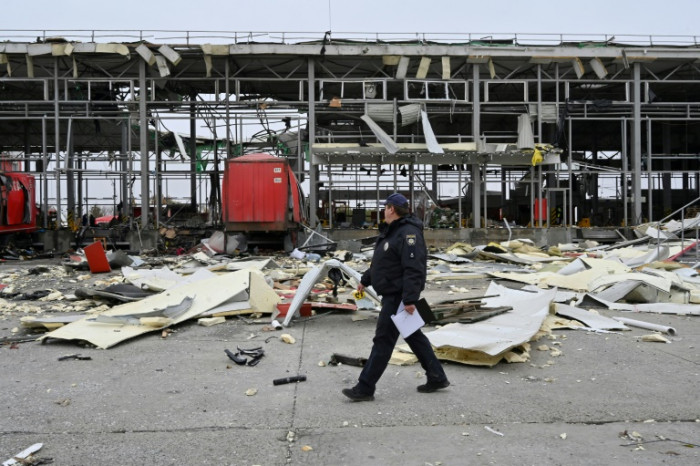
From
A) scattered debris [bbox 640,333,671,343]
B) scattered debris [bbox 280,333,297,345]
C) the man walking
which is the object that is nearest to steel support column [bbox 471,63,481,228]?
scattered debris [bbox 640,333,671,343]

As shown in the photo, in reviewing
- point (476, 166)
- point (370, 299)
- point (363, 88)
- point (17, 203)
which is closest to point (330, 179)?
point (363, 88)

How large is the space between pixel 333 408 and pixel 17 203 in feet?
62.8

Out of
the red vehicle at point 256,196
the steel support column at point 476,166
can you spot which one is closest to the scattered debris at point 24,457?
the red vehicle at point 256,196

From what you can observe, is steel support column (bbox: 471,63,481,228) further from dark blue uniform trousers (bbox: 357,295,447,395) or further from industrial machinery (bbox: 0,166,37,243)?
dark blue uniform trousers (bbox: 357,295,447,395)

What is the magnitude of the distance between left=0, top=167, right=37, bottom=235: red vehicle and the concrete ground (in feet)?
47.3

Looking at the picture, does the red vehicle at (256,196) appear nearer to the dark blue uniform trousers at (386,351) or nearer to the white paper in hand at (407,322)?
the dark blue uniform trousers at (386,351)

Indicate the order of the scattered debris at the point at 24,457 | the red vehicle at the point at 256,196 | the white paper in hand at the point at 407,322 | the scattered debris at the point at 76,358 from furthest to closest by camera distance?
the red vehicle at the point at 256,196 < the scattered debris at the point at 76,358 < the white paper in hand at the point at 407,322 < the scattered debris at the point at 24,457

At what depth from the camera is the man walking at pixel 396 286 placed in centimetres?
461

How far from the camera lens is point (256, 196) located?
18.5m

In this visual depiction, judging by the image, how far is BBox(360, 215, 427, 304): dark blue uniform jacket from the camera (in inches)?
181

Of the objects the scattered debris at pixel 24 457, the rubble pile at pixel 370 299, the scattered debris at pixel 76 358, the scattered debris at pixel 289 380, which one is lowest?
the scattered debris at pixel 24 457

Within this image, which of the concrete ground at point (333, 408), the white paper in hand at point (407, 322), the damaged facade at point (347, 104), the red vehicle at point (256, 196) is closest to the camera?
the concrete ground at point (333, 408)

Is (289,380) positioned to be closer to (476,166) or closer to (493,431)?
(493,431)

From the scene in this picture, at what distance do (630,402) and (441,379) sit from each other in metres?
1.50
